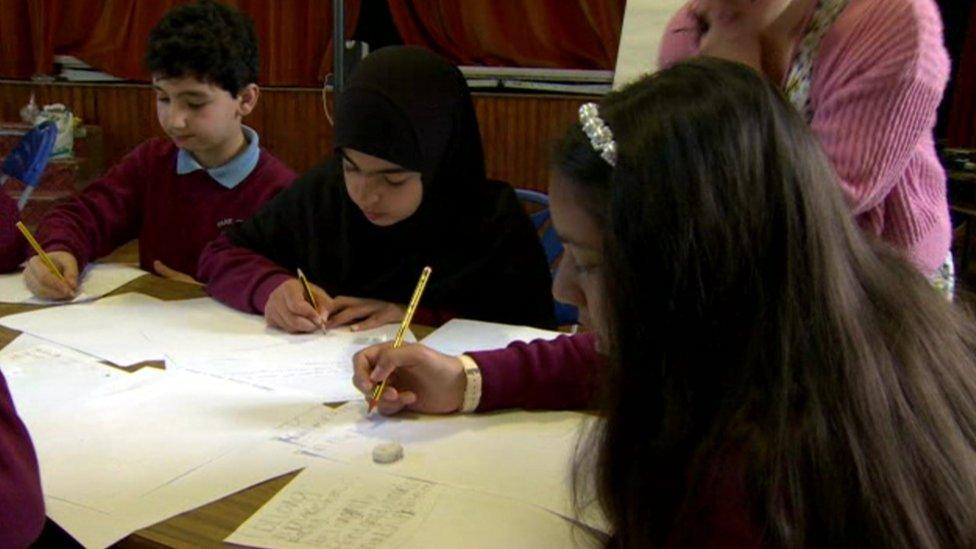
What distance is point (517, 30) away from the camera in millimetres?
3354

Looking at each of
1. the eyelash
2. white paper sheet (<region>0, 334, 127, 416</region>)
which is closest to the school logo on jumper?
the eyelash

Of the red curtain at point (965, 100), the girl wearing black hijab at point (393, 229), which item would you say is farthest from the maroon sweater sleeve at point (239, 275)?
the red curtain at point (965, 100)

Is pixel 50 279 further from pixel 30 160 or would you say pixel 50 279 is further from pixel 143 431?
pixel 30 160

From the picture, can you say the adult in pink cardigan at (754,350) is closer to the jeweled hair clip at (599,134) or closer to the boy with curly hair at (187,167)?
the jeweled hair clip at (599,134)

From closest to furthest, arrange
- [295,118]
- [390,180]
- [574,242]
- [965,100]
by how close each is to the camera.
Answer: [574,242] → [390,180] → [965,100] → [295,118]

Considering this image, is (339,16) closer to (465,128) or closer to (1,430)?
(465,128)

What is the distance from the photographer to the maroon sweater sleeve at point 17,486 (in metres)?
0.69

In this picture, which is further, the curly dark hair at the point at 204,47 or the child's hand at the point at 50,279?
the curly dark hair at the point at 204,47

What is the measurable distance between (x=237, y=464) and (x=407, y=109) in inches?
28.2

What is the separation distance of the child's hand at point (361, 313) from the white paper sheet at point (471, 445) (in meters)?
0.35

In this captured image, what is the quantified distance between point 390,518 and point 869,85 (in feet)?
2.23

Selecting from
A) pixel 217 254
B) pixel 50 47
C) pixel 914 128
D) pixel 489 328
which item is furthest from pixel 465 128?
pixel 50 47

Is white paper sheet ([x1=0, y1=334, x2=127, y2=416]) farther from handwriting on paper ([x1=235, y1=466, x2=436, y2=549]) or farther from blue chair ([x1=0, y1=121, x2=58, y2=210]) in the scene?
blue chair ([x1=0, y1=121, x2=58, y2=210])

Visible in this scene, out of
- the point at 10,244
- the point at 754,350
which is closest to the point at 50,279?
the point at 10,244
